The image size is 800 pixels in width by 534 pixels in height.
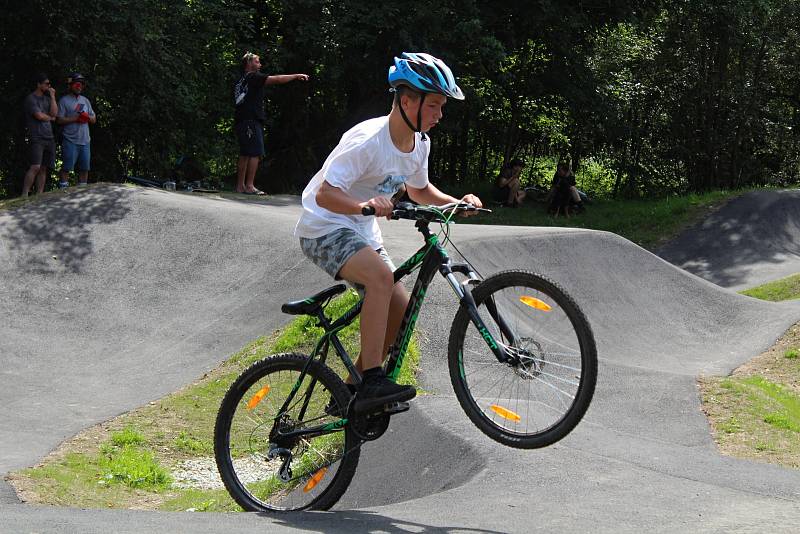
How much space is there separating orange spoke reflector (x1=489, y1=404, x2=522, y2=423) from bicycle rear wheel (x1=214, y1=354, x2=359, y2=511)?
2.54ft

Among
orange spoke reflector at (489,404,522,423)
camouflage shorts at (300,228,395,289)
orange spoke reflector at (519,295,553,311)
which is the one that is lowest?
orange spoke reflector at (489,404,522,423)

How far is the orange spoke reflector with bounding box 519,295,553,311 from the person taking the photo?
178 inches

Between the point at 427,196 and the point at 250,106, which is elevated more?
the point at 427,196

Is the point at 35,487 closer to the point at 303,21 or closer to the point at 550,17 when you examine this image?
the point at 303,21

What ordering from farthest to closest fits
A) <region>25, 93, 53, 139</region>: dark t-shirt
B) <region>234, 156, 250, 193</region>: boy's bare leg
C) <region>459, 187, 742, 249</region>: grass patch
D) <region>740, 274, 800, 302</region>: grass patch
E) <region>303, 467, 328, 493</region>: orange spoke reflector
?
<region>459, 187, 742, 249</region>: grass patch < <region>740, 274, 800, 302</region>: grass patch < <region>234, 156, 250, 193</region>: boy's bare leg < <region>25, 93, 53, 139</region>: dark t-shirt < <region>303, 467, 328, 493</region>: orange spoke reflector

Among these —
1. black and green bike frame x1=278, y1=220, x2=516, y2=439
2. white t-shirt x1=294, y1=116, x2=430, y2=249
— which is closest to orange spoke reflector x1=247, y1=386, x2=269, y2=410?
black and green bike frame x1=278, y1=220, x2=516, y2=439

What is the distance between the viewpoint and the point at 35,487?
6.42 m

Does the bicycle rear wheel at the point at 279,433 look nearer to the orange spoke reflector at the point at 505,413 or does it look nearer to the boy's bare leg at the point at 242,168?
the orange spoke reflector at the point at 505,413

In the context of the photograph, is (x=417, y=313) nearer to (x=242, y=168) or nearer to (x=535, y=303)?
(x=535, y=303)

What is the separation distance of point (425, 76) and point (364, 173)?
0.55 metres

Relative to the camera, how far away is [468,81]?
23031 mm

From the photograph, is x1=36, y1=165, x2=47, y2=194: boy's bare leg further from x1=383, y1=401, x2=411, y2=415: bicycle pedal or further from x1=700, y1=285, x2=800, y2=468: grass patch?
x1=383, y1=401, x2=411, y2=415: bicycle pedal

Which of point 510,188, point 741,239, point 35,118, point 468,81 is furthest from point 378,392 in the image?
point 468,81

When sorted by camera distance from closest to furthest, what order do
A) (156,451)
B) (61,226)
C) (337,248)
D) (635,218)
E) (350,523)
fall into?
(350,523)
(337,248)
(156,451)
(61,226)
(635,218)
